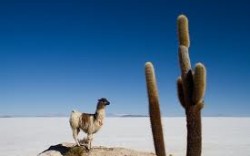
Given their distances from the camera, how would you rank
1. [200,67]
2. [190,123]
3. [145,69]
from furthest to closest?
[145,69] < [190,123] < [200,67]

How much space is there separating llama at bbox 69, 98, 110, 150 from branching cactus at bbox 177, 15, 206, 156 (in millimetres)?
2516

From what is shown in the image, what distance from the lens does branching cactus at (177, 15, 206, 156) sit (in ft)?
33.8

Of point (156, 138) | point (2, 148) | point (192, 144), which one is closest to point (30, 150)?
point (2, 148)

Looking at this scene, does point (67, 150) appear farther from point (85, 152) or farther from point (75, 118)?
point (75, 118)

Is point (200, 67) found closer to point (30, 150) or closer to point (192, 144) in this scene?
point (192, 144)

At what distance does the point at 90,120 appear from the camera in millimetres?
12422

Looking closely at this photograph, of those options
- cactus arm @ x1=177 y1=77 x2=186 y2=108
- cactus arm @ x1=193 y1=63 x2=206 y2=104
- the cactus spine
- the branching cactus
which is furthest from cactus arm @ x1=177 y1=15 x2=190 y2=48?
the cactus spine

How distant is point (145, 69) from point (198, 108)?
78.0 inches

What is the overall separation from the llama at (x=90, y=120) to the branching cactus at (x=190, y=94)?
8.26 ft

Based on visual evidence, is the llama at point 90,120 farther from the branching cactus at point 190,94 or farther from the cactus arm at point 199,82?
the cactus arm at point 199,82

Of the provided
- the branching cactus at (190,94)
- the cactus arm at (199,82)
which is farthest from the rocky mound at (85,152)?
the cactus arm at (199,82)

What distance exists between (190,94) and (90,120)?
3.28 metres

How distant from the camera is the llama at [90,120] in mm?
12383

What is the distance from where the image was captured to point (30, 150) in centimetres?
2269
